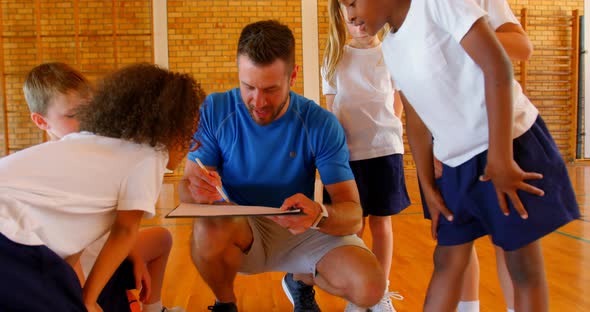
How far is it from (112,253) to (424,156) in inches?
31.4

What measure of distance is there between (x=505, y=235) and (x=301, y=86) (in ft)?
19.8

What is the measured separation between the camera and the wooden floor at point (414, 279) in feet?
5.85

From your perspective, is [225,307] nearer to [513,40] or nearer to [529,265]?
[529,265]

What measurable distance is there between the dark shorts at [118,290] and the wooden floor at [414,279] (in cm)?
56

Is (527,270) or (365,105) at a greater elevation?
(365,105)

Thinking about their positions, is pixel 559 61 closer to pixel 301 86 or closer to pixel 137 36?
pixel 301 86

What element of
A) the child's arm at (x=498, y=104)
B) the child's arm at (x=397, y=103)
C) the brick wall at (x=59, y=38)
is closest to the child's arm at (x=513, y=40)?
the child's arm at (x=498, y=104)

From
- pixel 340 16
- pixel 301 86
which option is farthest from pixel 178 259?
pixel 301 86

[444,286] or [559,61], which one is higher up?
[559,61]

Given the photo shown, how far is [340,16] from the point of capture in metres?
1.92

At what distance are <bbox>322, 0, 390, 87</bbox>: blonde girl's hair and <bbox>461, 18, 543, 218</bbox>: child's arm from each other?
98 cm

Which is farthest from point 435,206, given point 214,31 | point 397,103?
point 214,31

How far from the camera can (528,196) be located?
3.19ft

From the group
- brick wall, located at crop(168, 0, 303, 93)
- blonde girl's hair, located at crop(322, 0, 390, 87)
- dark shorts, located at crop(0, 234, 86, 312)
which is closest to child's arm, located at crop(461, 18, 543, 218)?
dark shorts, located at crop(0, 234, 86, 312)
